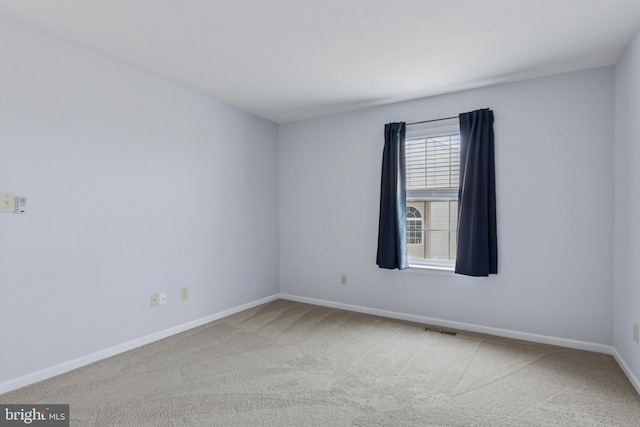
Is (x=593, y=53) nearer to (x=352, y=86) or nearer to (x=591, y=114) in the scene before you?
(x=591, y=114)

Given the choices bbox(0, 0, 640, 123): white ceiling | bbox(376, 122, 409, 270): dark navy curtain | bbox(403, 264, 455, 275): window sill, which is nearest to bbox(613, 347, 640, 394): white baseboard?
bbox(403, 264, 455, 275): window sill

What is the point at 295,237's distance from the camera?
14.9ft

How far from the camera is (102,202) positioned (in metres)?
2.72

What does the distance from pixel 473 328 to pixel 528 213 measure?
1.24 meters

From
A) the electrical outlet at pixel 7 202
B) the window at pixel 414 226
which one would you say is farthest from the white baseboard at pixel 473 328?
the electrical outlet at pixel 7 202

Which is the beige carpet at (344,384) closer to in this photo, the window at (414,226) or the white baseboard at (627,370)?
the white baseboard at (627,370)

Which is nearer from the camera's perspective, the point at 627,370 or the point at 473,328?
the point at 627,370

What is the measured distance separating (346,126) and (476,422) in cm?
322

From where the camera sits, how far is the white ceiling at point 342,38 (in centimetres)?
206

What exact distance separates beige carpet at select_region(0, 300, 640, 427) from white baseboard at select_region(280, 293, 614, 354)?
11 cm

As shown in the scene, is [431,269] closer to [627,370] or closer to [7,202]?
[627,370]

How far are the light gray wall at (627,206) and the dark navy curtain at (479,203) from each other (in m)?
0.89

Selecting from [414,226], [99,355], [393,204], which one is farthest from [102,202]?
[414,226]

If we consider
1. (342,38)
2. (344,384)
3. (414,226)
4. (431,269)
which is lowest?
(344,384)
